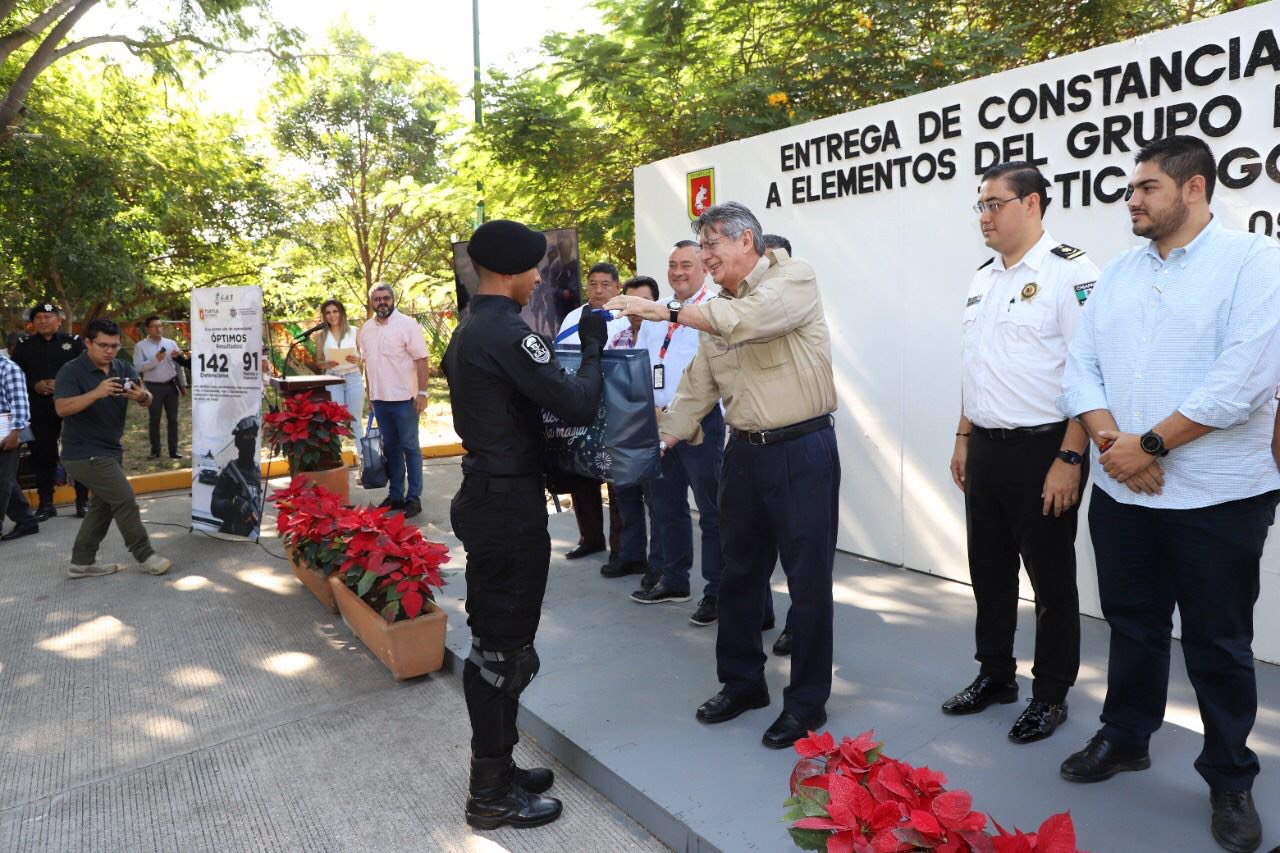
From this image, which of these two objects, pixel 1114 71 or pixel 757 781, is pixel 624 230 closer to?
pixel 1114 71

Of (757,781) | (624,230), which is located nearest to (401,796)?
(757,781)

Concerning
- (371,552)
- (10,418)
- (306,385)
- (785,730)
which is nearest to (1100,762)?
(785,730)

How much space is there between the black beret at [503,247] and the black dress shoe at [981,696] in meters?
2.20

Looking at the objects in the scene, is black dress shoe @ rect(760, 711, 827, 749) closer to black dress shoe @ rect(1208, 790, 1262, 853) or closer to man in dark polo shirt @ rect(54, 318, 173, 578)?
black dress shoe @ rect(1208, 790, 1262, 853)

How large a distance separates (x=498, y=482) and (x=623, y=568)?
8.45 ft

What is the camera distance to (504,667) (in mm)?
2787

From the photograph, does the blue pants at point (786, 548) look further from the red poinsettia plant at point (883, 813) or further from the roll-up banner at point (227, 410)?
the roll-up banner at point (227, 410)

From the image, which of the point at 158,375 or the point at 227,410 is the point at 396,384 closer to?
the point at 227,410

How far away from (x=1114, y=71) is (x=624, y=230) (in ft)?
18.1

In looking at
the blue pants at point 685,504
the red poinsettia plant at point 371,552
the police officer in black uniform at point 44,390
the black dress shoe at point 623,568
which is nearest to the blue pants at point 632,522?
the black dress shoe at point 623,568

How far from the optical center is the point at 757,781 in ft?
9.38

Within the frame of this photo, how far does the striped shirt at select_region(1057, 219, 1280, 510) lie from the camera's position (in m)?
2.28

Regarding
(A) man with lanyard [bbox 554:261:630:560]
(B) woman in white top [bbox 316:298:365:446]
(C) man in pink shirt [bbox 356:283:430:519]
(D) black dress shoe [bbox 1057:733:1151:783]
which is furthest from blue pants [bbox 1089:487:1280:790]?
(B) woman in white top [bbox 316:298:365:446]

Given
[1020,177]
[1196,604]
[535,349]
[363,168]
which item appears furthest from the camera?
[363,168]
